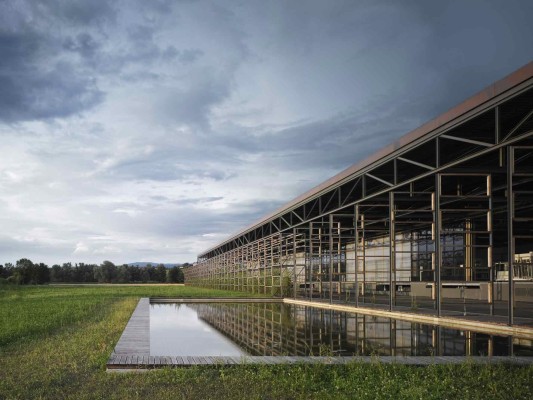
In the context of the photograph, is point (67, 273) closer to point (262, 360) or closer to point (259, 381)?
point (262, 360)

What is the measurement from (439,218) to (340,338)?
6.36 meters

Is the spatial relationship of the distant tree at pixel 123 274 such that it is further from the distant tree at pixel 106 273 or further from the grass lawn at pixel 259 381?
the grass lawn at pixel 259 381

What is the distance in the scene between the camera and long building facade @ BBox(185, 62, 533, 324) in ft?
52.3

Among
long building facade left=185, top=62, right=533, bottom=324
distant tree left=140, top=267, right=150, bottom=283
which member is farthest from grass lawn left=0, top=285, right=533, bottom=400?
distant tree left=140, top=267, right=150, bottom=283

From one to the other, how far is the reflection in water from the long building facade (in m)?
2.23

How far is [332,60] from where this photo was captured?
66.2 feet

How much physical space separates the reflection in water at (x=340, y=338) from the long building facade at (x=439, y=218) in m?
2.23

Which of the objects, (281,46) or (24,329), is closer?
(24,329)

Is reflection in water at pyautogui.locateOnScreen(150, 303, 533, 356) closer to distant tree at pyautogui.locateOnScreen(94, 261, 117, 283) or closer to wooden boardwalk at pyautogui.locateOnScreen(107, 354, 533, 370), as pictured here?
wooden boardwalk at pyautogui.locateOnScreen(107, 354, 533, 370)

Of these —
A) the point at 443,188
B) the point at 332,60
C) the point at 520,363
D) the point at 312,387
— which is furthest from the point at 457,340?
the point at 443,188

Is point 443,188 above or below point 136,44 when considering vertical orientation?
below

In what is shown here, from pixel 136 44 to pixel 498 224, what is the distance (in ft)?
81.3

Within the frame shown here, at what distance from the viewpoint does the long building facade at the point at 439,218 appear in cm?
1594

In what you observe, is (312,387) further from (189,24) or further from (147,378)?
(189,24)
